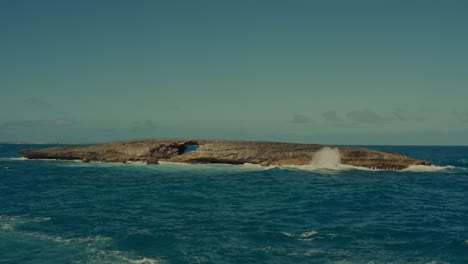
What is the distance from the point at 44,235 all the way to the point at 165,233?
6414 millimetres

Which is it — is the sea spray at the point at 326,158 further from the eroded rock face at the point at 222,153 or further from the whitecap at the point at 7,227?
the whitecap at the point at 7,227

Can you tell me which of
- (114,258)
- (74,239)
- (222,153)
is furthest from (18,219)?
(222,153)

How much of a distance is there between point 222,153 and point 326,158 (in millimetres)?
17356

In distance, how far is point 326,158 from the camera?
64.9 metres

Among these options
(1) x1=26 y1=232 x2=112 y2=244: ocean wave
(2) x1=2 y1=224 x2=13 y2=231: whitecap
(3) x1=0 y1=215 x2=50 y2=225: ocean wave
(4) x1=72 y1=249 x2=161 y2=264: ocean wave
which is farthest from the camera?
(3) x1=0 y1=215 x2=50 y2=225: ocean wave

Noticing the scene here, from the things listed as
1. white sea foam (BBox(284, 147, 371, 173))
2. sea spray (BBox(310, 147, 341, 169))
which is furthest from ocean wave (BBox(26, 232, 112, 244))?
sea spray (BBox(310, 147, 341, 169))

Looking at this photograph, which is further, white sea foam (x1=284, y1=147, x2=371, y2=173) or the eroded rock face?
the eroded rock face

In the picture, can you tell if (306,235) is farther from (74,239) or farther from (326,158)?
(326,158)

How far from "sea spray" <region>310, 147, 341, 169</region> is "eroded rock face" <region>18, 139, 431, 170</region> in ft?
2.14

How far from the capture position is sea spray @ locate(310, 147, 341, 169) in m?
64.8

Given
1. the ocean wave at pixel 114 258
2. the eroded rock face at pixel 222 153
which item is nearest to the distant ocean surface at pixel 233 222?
the ocean wave at pixel 114 258

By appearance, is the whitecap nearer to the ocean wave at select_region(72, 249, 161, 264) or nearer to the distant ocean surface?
the distant ocean surface

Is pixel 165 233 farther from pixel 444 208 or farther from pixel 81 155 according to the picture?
pixel 81 155

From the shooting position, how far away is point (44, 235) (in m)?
21.8
